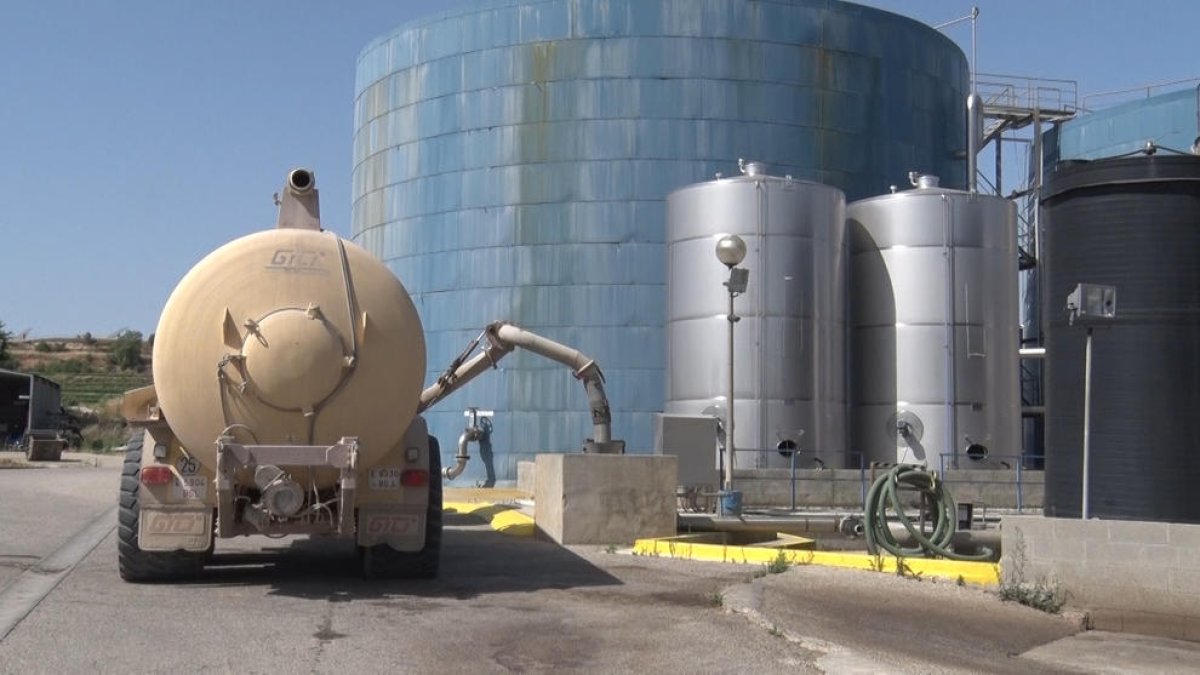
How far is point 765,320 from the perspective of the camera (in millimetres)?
25672

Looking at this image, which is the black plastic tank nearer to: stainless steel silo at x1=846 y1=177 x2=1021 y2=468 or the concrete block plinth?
the concrete block plinth

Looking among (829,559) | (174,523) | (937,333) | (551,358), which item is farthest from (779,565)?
(937,333)

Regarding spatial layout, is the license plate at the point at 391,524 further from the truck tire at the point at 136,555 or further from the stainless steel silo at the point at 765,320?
the stainless steel silo at the point at 765,320

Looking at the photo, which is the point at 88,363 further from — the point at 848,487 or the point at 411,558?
the point at 411,558

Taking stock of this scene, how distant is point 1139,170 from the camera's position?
1263 cm

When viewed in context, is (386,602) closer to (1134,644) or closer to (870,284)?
(1134,644)

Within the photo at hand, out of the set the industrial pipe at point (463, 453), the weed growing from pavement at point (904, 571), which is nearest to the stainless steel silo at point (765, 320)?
the industrial pipe at point (463, 453)

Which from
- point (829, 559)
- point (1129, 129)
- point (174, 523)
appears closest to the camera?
point (174, 523)

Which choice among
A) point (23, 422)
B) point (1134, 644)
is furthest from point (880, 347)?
point (23, 422)

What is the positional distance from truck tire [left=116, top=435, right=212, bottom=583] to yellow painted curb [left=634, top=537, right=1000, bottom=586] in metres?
5.45

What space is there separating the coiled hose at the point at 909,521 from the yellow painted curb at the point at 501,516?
4.88 metres

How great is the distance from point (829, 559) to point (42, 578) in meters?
8.13

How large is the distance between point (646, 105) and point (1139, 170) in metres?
20.0

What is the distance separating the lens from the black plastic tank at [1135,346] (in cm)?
1223
